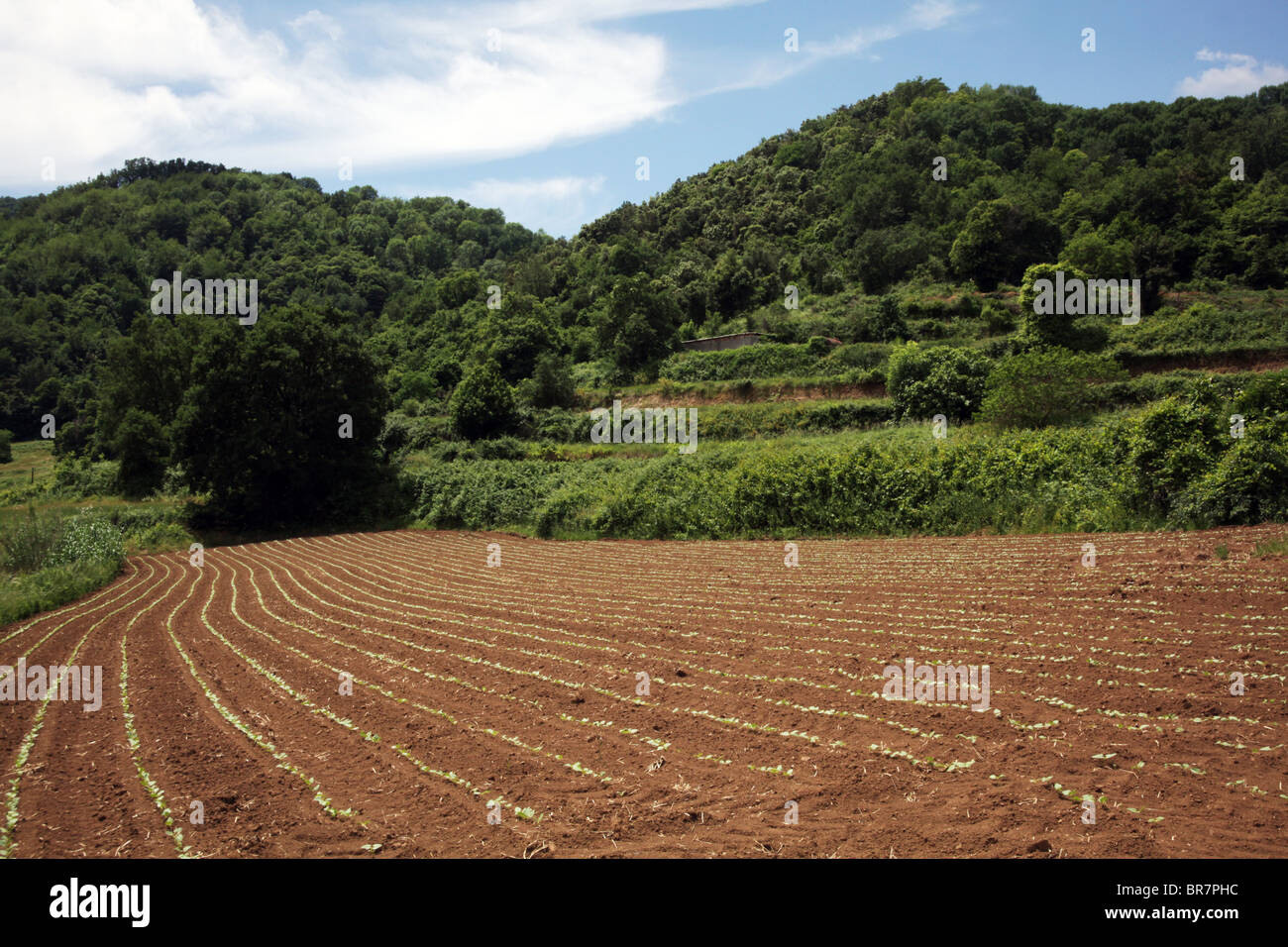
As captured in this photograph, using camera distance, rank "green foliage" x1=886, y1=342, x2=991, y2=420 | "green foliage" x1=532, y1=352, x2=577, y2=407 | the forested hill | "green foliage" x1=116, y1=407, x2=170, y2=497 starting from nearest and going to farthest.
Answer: "green foliage" x1=886, y1=342, x2=991, y2=420, "green foliage" x1=116, y1=407, x2=170, y2=497, "green foliage" x1=532, y1=352, x2=577, y2=407, the forested hill

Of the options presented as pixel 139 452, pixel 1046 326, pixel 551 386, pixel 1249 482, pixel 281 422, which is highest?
pixel 1046 326

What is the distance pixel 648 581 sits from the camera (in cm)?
1627

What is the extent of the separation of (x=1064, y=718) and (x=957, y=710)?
95 centimetres

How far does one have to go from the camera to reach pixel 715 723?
808 centimetres

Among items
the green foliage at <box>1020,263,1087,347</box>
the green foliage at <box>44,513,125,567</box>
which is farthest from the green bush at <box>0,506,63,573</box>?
the green foliage at <box>1020,263,1087,347</box>

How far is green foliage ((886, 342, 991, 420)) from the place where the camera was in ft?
104

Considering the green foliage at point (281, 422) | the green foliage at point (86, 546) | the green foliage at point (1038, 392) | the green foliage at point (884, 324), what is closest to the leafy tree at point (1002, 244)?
the green foliage at point (884, 324)

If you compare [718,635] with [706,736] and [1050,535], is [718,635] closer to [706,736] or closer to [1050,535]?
[706,736]

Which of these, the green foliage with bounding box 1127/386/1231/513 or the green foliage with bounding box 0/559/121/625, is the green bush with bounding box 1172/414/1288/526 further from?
the green foliage with bounding box 0/559/121/625

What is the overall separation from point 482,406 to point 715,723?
3534cm

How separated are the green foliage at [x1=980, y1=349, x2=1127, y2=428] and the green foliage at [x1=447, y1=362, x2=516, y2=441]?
2498 cm

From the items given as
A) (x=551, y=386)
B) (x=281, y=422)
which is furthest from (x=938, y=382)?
(x=281, y=422)

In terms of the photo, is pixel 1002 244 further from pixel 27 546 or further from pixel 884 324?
pixel 27 546

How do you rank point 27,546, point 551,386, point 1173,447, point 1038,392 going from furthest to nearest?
point 551,386 → point 1038,392 → point 27,546 → point 1173,447
